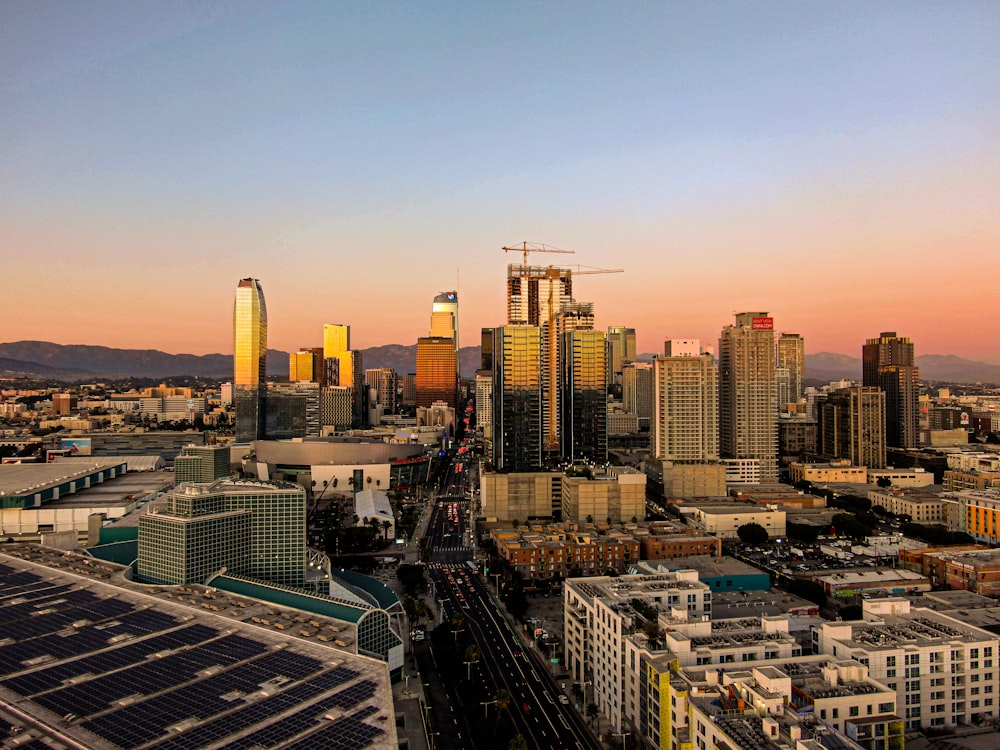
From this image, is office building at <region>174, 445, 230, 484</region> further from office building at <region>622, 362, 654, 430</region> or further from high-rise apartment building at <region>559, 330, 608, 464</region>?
office building at <region>622, 362, 654, 430</region>

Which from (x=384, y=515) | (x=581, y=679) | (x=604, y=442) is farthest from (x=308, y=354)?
(x=581, y=679)

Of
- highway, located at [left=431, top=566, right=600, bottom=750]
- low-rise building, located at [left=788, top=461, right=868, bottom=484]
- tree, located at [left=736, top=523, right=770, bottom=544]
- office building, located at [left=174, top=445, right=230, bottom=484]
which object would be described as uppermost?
office building, located at [left=174, top=445, right=230, bottom=484]

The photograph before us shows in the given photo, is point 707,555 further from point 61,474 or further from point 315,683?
point 61,474

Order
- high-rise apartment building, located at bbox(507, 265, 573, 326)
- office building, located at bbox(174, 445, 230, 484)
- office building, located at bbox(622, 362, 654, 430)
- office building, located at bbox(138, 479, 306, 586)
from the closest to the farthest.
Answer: office building, located at bbox(138, 479, 306, 586)
office building, located at bbox(174, 445, 230, 484)
high-rise apartment building, located at bbox(507, 265, 573, 326)
office building, located at bbox(622, 362, 654, 430)

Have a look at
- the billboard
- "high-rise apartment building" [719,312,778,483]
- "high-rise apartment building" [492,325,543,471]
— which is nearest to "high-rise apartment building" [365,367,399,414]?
the billboard

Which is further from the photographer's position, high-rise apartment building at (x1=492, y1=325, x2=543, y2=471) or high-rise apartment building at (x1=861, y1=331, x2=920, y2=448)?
high-rise apartment building at (x1=861, y1=331, x2=920, y2=448)

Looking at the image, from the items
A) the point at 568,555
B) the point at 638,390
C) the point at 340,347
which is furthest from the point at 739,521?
the point at 340,347

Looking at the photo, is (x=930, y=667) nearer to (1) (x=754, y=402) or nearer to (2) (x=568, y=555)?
(2) (x=568, y=555)
